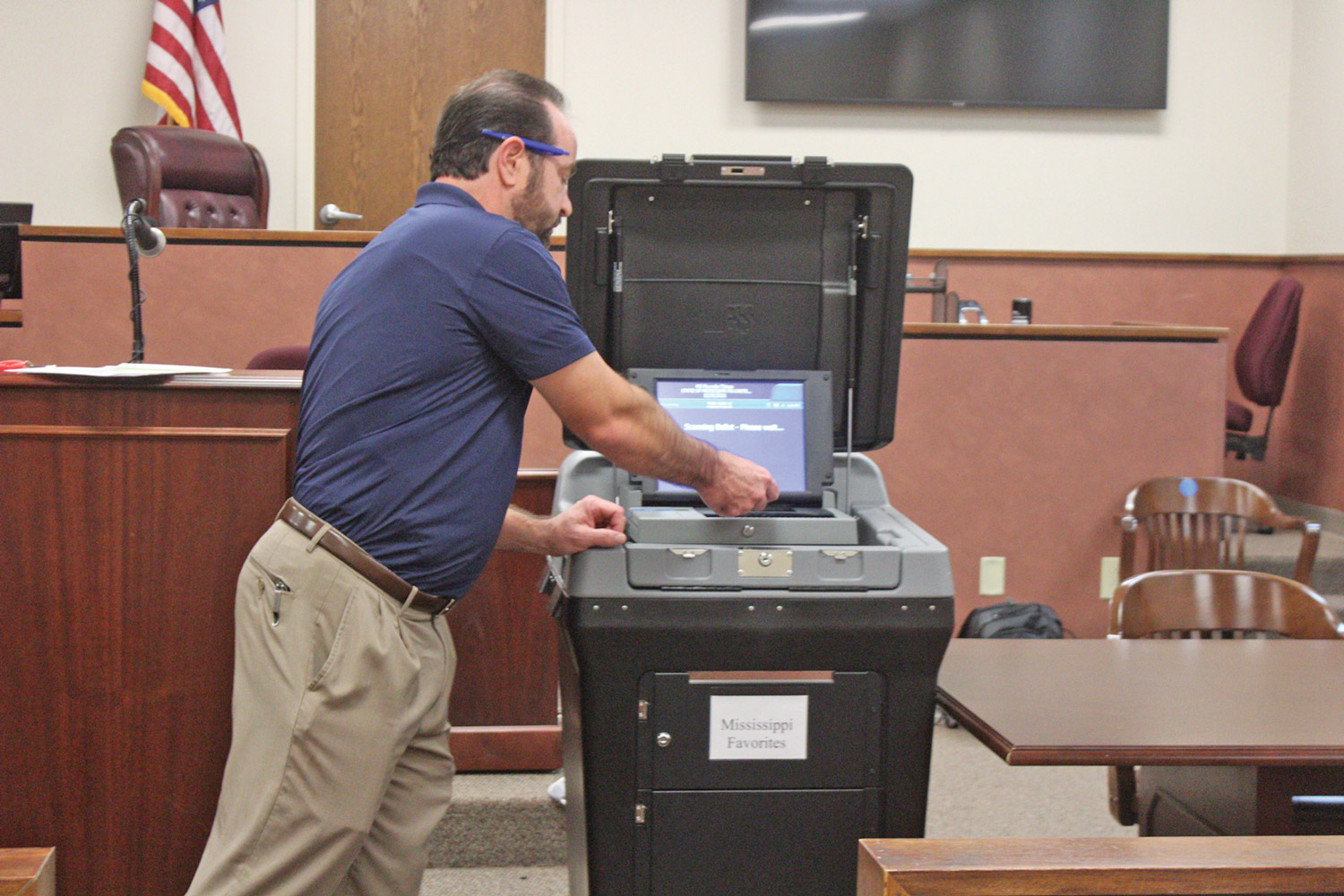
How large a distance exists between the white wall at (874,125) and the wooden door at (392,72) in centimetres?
12

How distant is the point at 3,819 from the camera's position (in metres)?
1.87

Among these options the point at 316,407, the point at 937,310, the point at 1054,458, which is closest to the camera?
the point at 316,407

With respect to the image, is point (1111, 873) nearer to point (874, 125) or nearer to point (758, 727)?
point (758, 727)

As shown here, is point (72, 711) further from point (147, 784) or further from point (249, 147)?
point (249, 147)

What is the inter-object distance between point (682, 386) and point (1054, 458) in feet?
7.54

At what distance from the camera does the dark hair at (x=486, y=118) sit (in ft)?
5.62

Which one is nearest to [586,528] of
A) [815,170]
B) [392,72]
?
[815,170]

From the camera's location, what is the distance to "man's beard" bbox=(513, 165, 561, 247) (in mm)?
1747

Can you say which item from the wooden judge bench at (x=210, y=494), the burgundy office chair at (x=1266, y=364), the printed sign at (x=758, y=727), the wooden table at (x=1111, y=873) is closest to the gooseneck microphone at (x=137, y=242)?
the wooden judge bench at (x=210, y=494)

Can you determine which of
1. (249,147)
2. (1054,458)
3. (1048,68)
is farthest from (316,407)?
(1048,68)

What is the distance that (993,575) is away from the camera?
393 centimetres

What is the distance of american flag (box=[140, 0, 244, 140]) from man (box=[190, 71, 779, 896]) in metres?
4.51

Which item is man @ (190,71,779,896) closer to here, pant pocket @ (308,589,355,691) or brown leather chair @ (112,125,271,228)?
pant pocket @ (308,589,355,691)

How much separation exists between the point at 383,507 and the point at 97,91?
516cm
